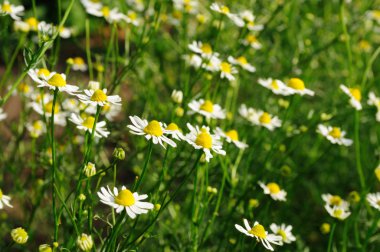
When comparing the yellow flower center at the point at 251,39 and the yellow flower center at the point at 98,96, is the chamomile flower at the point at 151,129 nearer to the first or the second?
the yellow flower center at the point at 98,96

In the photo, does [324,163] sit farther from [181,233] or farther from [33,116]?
[33,116]

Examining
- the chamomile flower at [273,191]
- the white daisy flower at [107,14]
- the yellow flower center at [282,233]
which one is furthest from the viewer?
the white daisy flower at [107,14]

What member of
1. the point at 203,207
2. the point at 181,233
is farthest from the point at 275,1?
the point at 203,207

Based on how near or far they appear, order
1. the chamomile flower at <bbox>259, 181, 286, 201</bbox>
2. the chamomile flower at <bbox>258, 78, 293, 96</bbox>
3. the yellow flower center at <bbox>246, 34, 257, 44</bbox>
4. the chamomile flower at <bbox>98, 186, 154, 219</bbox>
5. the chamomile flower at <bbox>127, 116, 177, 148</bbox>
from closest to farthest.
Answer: the chamomile flower at <bbox>98, 186, 154, 219</bbox> → the chamomile flower at <bbox>127, 116, 177, 148</bbox> → the chamomile flower at <bbox>259, 181, 286, 201</bbox> → the chamomile flower at <bbox>258, 78, 293, 96</bbox> → the yellow flower center at <bbox>246, 34, 257, 44</bbox>

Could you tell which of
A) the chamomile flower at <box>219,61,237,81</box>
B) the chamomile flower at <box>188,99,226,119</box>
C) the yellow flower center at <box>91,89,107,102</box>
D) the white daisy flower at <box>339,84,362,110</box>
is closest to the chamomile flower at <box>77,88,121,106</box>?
the yellow flower center at <box>91,89,107,102</box>

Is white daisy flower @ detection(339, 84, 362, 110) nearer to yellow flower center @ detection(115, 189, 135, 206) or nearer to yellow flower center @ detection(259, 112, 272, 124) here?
yellow flower center @ detection(259, 112, 272, 124)

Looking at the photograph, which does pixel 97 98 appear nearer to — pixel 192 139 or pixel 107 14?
pixel 192 139

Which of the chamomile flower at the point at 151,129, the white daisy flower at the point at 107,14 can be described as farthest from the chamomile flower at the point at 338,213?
the white daisy flower at the point at 107,14

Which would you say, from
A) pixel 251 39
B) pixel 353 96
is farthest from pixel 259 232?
pixel 251 39
